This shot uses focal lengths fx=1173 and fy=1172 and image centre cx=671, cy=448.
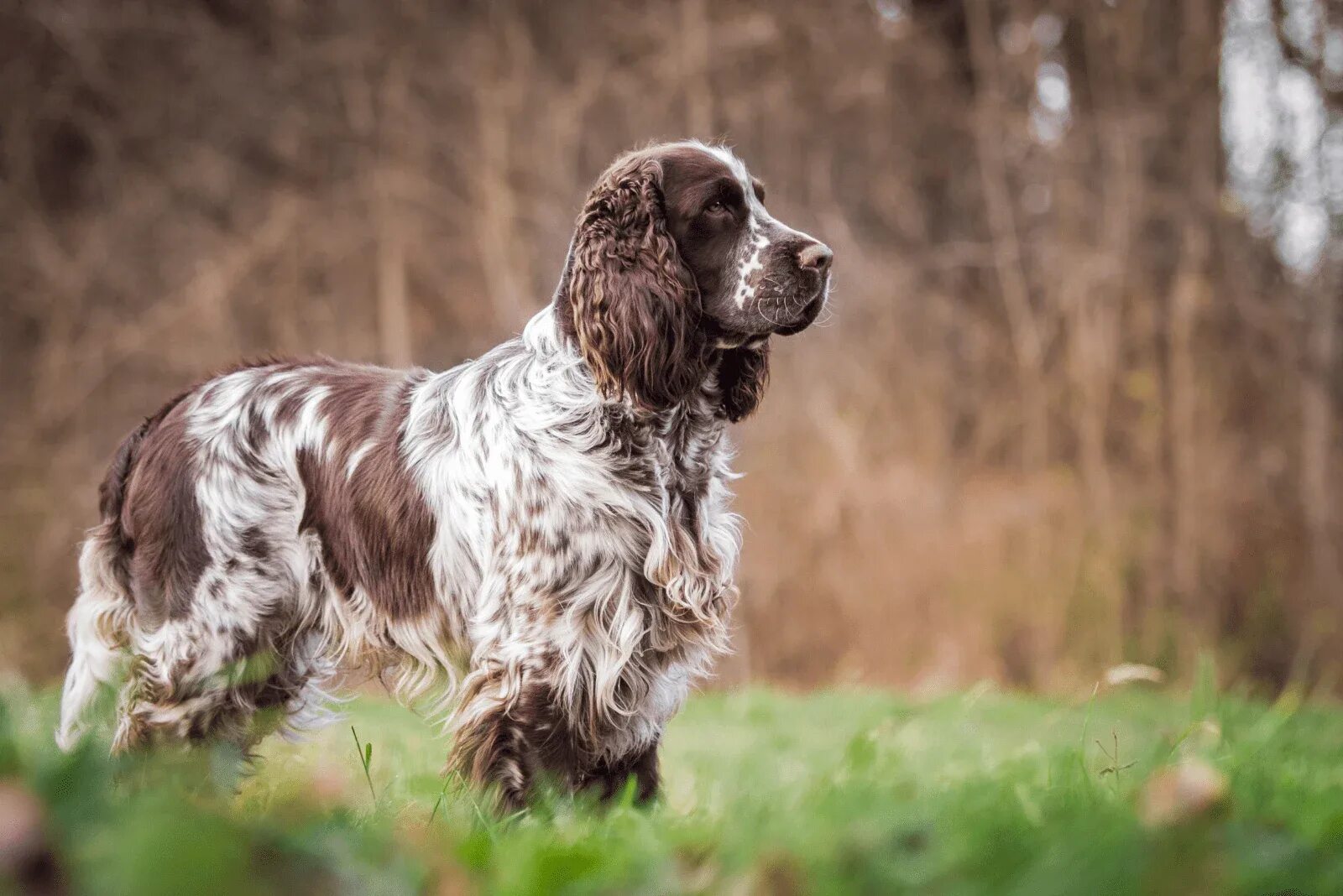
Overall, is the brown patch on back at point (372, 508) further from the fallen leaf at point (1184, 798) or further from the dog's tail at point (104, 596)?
the fallen leaf at point (1184, 798)

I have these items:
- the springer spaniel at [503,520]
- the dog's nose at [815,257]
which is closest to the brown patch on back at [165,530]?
the springer spaniel at [503,520]

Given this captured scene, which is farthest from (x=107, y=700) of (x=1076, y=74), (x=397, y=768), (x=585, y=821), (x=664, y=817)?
(x=1076, y=74)

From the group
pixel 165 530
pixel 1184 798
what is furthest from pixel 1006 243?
pixel 1184 798

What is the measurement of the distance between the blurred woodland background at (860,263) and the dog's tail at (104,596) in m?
5.75

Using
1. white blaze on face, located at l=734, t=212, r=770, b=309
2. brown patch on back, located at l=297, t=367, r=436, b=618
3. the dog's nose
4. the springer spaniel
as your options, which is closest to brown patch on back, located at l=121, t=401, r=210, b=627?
the springer spaniel

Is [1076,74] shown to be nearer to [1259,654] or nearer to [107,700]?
[1259,654]

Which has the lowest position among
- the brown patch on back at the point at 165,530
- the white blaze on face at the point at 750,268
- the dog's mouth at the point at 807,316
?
the brown patch on back at the point at 165,530

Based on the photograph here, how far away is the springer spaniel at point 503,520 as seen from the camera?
2.82 meters

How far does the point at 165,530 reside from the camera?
3.19 metres

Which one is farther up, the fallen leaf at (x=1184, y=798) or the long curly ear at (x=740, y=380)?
the long curly ear at (x=740, y=380)

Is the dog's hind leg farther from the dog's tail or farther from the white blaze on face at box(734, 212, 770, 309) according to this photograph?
the white blaze on face at box(734, 212, 770, 309)

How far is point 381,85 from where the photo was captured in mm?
10094

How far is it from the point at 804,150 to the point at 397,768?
7663mm

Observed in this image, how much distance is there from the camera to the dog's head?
2939 mm
